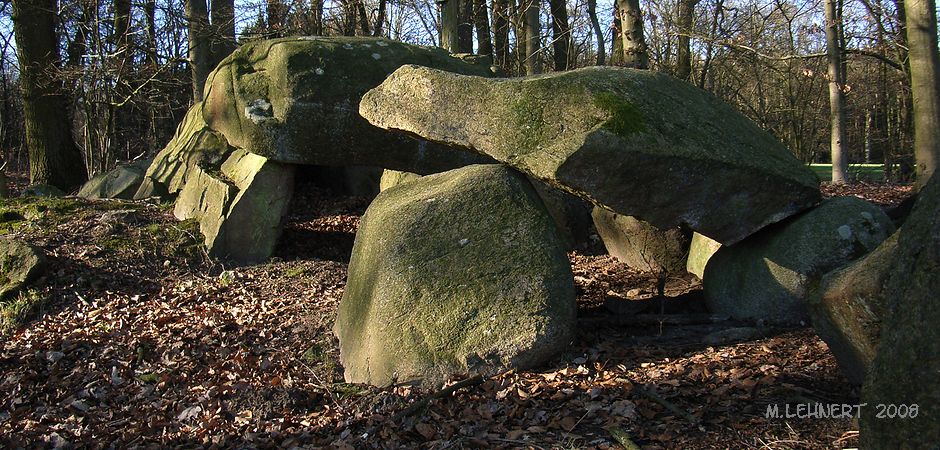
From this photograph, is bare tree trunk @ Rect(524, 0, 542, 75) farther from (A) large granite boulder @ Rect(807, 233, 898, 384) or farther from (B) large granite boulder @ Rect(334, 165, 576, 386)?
(A) large granite boulder @ Rect(807, 233, 898, 384)

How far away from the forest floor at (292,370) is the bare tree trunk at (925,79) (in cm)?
235

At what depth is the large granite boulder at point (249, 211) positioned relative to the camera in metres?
7.55

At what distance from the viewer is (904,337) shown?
7.02ft

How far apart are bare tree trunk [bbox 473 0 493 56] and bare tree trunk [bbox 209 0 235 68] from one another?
4671mm

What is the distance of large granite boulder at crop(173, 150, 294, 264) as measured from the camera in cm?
755

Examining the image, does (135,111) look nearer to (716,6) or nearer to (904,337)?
(716,6)

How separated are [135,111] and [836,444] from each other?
1863cm

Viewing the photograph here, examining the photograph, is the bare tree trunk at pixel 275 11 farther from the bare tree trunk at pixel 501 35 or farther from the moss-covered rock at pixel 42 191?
the moss-covered rock at pixel 42 191

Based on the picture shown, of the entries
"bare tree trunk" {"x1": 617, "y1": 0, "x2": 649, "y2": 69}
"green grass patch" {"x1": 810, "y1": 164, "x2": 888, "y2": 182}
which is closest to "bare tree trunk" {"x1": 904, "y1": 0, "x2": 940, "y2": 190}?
"bare tree trunk" {"x1": 617, "y1": 0, "x2": 649, "y2": 69}

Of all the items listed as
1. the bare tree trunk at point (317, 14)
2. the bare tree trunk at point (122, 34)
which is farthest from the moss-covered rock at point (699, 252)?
the bare tree trunk at point (317, 14)

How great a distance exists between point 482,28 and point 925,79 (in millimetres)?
9474

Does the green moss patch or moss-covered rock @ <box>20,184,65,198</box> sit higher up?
the green moss patch

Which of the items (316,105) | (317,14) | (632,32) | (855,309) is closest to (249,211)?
(316,105)

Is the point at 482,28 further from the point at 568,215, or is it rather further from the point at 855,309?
the point at 855,309
